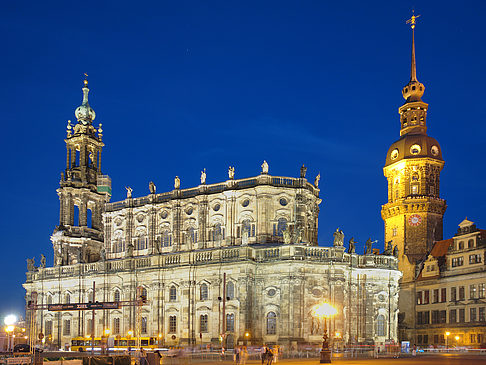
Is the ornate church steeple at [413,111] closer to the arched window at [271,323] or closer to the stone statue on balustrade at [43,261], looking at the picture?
the arched window at [271,323]

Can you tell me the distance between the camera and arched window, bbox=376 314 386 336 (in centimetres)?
6612

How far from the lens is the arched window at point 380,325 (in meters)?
66.1

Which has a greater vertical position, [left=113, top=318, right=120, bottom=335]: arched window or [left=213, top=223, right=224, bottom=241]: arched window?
[left=213, top=223, right=224, bottom=241]: arched window

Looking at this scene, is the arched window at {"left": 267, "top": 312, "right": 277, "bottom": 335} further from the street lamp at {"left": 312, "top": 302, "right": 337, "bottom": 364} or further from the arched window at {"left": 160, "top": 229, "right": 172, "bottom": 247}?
the street lamp at {"left": 312, "top": 302, "right": 337, "bottom": 364}

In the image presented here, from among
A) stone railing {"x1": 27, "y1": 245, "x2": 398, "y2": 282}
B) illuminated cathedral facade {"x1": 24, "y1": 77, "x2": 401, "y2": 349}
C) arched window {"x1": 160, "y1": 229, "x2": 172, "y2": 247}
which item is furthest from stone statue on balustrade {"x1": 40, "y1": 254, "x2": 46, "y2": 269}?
arched window {"x1": 160, "y1": 229, "x2": 172, "y2": 247}

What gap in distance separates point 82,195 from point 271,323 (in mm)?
33810

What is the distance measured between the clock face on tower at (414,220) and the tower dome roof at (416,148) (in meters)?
7.78

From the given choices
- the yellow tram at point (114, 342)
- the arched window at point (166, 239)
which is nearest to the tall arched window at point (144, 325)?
the yellow tram at point (114, 342)

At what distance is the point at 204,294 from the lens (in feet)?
217

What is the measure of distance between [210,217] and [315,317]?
658 inches

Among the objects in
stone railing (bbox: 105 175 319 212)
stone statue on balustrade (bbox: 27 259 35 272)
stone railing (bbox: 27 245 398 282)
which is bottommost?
stone statue on balustrade (bbox: 27 259 35 272)

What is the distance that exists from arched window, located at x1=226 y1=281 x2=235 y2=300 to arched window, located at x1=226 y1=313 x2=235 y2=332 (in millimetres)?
1738

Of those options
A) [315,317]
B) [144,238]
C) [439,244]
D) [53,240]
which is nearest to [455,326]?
[439,244]

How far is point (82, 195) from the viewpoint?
276ft
